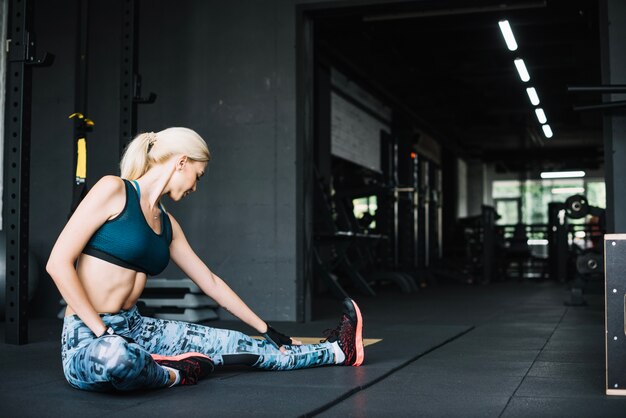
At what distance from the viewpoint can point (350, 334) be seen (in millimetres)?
2680

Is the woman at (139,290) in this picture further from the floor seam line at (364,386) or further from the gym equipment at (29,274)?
the gym equipment at (29,274)

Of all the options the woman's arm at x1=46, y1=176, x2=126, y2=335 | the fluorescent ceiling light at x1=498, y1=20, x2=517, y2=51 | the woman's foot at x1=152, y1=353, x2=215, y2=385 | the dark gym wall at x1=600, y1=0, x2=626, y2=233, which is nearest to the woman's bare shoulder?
the woman's arm at x1=46, y1=176, x2=126, y2=335

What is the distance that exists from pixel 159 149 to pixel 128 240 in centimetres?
29

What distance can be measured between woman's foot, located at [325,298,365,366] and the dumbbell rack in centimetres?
208

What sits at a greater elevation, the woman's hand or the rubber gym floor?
the woman's hand

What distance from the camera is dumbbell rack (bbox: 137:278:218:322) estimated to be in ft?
15.4

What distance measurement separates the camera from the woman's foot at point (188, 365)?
2.33m

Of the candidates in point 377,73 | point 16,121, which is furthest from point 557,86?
point 16,121

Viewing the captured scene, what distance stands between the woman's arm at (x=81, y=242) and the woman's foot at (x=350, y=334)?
0.84m

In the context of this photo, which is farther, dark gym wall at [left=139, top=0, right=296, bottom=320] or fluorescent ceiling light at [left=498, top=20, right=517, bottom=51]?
fluorescent ceiling light at [left=498, top=20, right=517, bottom=51]

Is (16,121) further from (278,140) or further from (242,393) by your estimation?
(242,393)

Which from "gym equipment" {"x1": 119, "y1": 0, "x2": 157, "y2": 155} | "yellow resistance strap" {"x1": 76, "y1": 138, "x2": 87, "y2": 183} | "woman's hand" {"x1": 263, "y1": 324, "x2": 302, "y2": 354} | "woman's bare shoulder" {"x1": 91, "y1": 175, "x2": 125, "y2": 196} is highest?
"gym equipment" {"x1": 119, "y1": 0, "x2": 157, "y2": 155}

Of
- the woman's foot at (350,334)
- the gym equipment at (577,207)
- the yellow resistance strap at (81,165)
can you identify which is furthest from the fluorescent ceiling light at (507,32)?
the woman's foot at (350,334)

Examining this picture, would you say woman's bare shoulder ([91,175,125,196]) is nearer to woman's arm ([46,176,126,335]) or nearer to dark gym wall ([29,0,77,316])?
woman's arm ([46,176,126,335])
